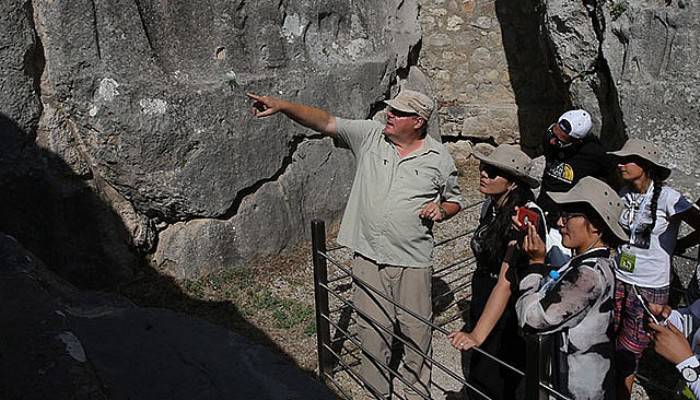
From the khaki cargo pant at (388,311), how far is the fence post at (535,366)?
129 cm

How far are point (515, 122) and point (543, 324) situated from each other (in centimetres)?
484

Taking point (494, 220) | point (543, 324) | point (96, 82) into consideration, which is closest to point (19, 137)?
point (96, 82)

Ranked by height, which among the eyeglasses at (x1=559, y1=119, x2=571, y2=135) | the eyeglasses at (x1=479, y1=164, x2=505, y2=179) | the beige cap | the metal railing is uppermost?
the beige cap

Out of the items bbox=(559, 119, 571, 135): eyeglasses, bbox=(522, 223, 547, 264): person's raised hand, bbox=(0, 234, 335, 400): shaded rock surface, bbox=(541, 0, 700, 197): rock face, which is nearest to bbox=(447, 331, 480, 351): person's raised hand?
bbox=(522, 223, 547, 264): person's raised hand

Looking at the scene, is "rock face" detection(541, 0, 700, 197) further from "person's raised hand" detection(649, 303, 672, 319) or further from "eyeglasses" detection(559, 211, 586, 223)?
"eyeglasses" detection(559, 211, 586, 223)

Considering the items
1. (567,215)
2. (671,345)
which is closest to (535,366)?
(671,345)

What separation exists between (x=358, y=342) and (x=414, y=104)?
1.16m

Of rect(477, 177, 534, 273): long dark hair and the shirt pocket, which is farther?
the shirt pocket

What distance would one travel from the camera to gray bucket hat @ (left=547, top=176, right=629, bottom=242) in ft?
7.97

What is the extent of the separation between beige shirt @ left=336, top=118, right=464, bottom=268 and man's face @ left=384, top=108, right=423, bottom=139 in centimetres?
9

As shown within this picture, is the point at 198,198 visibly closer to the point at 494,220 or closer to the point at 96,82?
the point at 96,82

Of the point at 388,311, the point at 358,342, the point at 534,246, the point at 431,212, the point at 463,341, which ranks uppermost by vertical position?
the point at 534,246

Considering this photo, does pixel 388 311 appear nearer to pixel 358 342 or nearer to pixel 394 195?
pixel 358 342

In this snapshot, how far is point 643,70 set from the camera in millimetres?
4574
